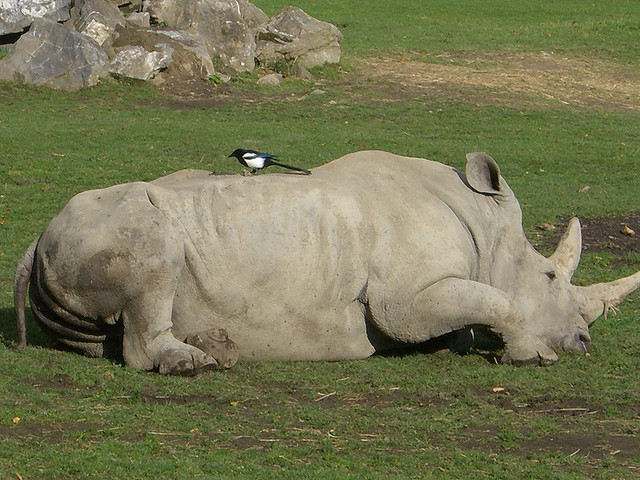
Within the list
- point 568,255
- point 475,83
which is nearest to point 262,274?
point 568,255

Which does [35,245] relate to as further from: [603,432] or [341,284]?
[603,432]

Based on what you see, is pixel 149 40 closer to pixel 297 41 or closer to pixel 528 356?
pixel 297 41

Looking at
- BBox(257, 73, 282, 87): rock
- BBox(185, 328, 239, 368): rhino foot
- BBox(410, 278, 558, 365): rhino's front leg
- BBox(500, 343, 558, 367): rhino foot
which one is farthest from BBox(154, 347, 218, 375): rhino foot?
BBox(257, 73, 282, 87): rock

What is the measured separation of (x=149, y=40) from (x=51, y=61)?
4.87ft

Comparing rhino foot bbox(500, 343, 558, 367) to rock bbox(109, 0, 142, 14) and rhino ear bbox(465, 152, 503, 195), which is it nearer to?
rhino ear bbox(465, 152, 503, 195)

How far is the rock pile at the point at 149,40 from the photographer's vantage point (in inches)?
693

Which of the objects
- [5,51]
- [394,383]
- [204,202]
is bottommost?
[5,51]

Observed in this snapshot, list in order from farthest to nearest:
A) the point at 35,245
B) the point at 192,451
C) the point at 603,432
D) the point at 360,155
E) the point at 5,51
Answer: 1. the point at 5,51
2. the point at 360,155
3. the point at 35,245
4. the point at 603,432
5. the point at 192,451

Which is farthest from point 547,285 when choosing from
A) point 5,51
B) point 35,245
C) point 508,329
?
point 5,51

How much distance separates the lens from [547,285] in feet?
26.0

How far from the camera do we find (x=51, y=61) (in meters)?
17.6

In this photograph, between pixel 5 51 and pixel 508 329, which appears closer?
pixel 508 329

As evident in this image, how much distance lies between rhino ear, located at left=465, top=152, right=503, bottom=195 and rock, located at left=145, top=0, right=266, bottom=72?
11.5 metres

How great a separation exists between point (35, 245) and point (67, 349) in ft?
2.21
